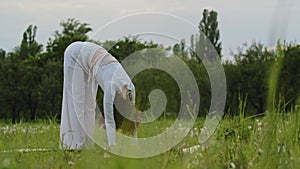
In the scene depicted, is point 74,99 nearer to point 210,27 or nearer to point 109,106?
point 109,106

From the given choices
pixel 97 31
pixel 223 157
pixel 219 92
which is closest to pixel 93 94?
pixel 97 31

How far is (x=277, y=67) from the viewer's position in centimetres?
153

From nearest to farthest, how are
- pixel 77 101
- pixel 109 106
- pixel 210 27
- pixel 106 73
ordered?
pixel 109 106 → pixel 106 73 → pixel 77 101 → pixel 210 27

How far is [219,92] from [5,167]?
13.5ft

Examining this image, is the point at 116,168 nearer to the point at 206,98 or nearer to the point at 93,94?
the point at 93,94

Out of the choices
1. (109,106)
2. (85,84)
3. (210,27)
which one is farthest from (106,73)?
(210,27)

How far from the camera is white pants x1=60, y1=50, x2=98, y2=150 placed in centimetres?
666

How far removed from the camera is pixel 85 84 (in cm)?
676

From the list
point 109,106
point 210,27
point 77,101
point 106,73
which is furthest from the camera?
point 210,27

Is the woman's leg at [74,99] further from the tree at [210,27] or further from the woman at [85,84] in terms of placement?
the tree at [210,27]

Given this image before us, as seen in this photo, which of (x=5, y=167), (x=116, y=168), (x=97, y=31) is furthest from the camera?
(x=97, y=31)

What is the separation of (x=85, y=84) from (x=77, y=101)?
0.80 ft

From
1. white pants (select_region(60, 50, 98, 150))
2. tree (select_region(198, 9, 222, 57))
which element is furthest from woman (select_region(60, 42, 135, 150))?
tree (select_region(198, 9, 222, 57))

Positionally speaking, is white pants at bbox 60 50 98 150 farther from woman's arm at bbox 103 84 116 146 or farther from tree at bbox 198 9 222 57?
tree at bbox 198 9 222 57
